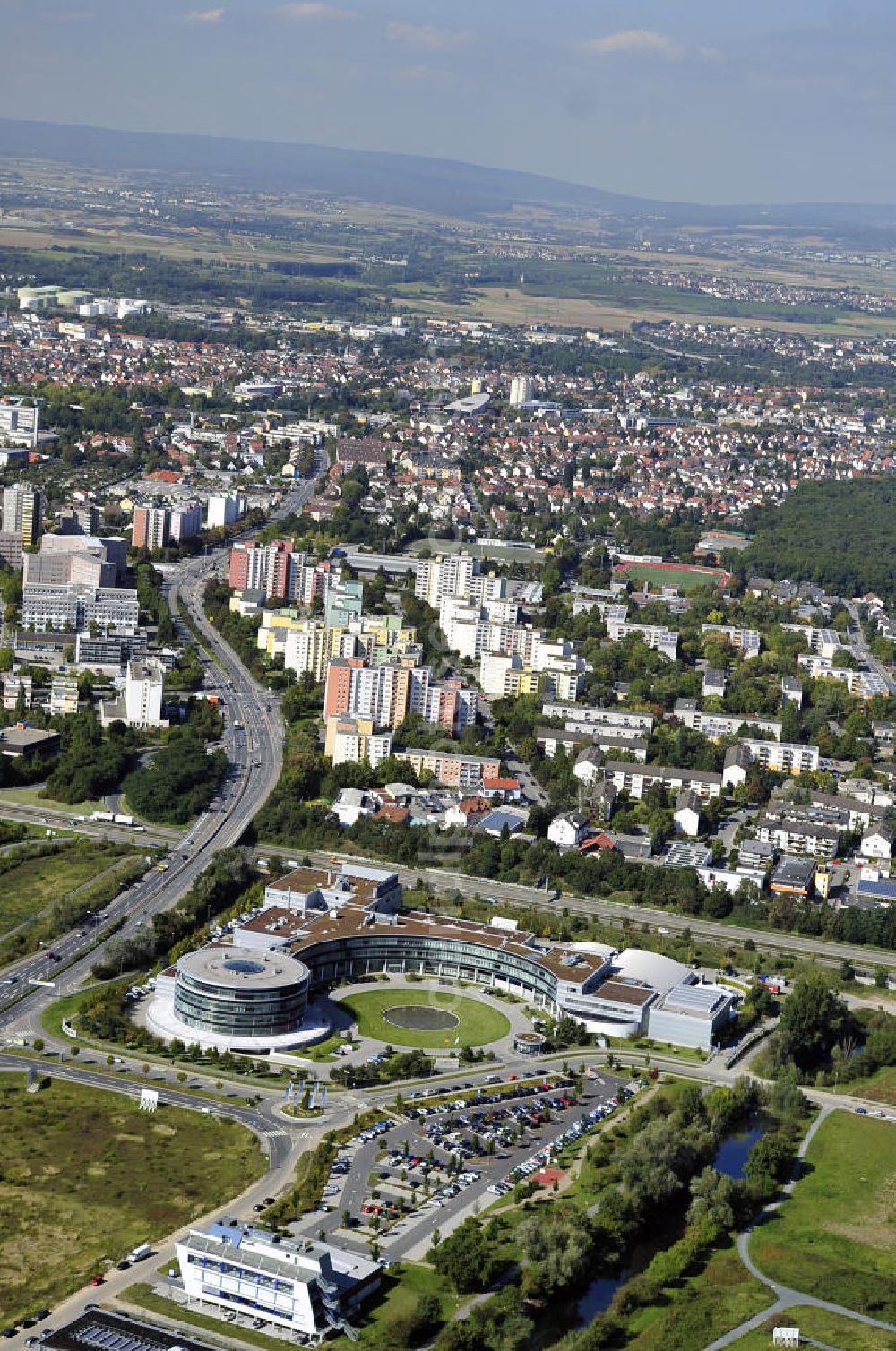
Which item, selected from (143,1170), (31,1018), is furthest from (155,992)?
(143,1170)

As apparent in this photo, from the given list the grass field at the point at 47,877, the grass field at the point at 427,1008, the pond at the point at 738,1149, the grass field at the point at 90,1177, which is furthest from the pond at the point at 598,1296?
the grass field at the point at 47,877

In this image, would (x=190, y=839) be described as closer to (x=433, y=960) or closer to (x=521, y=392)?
(x=433, y=960)

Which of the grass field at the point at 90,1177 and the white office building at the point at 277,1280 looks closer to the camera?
the white office building at the point at 277,1280

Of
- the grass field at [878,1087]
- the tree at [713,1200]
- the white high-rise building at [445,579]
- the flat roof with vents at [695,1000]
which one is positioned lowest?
the grass field at [878,1087]

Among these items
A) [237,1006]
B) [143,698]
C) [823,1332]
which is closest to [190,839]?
[143,698]

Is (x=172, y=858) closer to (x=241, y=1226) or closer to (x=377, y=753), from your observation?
(x=377, y=753)

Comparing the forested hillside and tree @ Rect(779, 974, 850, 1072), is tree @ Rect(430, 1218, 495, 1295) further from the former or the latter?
the forested hillside

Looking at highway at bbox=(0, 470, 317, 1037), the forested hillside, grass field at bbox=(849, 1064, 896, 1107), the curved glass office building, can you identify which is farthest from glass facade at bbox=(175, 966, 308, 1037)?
the forested hillside

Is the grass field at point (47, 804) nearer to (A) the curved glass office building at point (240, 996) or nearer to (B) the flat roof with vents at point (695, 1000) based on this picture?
(A) the curved glass office building at point (240, 996)
